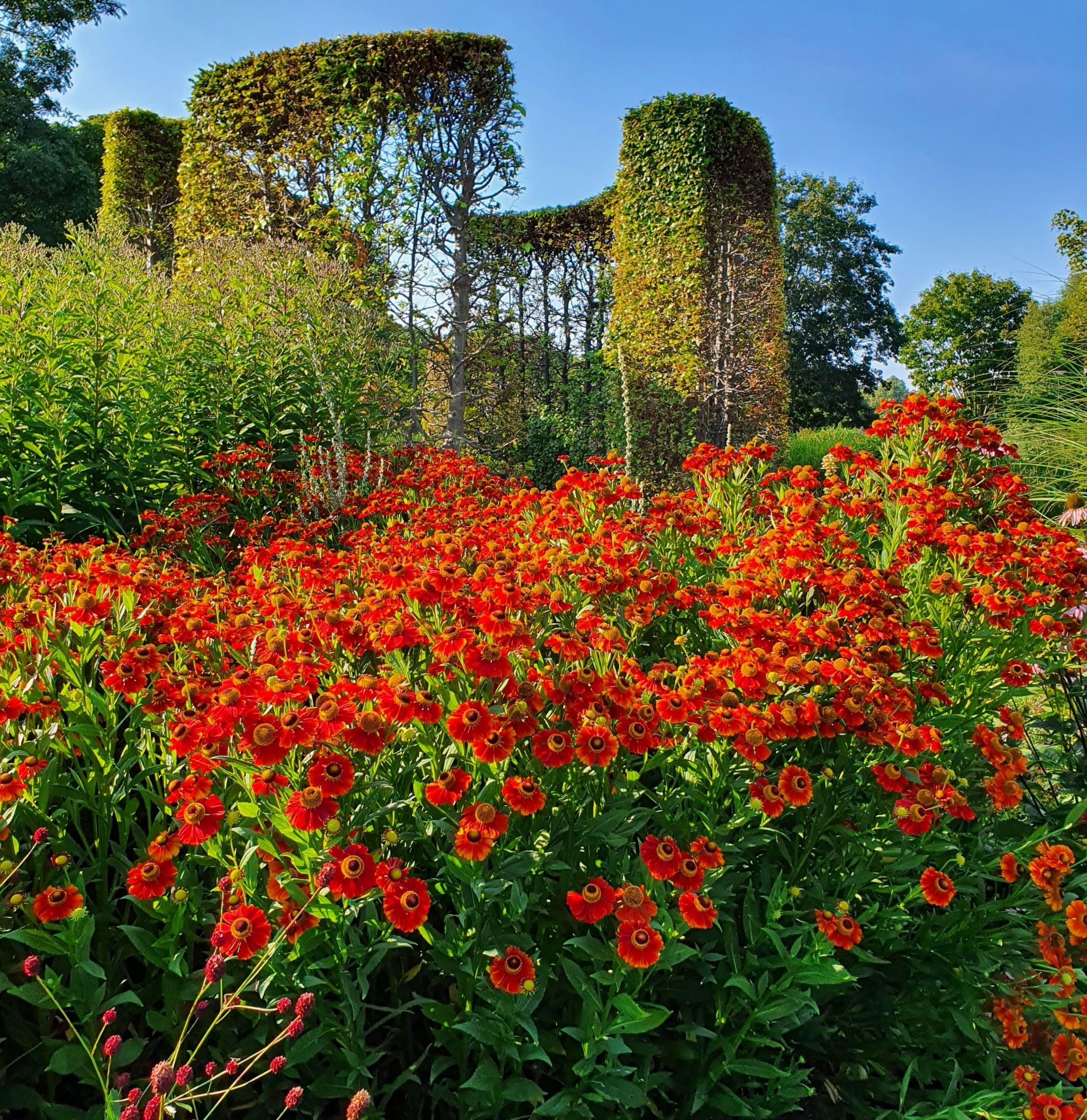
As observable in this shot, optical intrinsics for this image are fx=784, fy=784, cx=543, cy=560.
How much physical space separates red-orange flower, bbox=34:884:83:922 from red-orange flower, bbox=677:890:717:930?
3.20ft

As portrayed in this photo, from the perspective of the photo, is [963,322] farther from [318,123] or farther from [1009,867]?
[1009,867]

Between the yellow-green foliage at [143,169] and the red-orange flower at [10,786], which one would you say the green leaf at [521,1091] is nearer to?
the red-orange flower at [10,786]

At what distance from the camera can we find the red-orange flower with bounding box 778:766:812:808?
143 centimetres

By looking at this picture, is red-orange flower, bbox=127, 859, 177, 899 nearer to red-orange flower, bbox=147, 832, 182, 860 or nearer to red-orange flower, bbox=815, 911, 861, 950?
red-orange flower, bbox=147, 832, 182, 860

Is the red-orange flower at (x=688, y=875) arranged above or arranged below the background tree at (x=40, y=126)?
below

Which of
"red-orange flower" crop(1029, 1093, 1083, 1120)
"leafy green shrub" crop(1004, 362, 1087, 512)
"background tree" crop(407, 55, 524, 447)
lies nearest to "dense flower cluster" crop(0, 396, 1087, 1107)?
"red-orange flower" crop(1029, 1093, 1083, 1120)

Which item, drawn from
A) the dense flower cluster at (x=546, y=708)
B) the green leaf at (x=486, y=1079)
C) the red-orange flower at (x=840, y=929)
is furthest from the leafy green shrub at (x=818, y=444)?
the green leaf at (x=486, y=1079)

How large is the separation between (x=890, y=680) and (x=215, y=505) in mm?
3234

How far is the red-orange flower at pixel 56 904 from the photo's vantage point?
124 centimetres

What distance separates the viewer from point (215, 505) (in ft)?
12.6

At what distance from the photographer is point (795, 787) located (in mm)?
1439

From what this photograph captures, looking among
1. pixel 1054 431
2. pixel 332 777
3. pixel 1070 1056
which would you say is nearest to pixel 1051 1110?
pixel 1070 1056

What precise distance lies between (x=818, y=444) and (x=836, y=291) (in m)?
17.1

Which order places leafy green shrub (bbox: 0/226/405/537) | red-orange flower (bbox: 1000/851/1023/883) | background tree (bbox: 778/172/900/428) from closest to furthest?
red-orange flower (bbox: 1000/851/1023/883) < leafy green shrub (bbox: 0/226/405/537) < background tree (bbox: 778/172/900/428)
